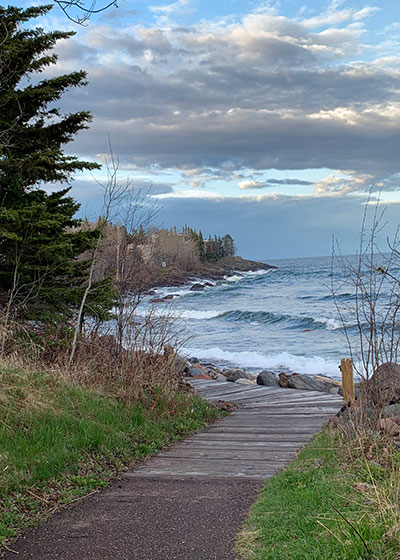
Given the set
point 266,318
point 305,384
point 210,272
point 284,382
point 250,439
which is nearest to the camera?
point 250,439

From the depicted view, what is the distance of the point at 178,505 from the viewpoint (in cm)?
487

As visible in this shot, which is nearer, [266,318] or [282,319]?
[282,319]

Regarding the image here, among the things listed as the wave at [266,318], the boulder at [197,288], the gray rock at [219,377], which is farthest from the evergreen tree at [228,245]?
the gray rock at [219,377]

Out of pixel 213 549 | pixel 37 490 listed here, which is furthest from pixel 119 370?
pixel 213 549

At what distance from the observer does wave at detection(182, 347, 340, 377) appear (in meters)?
19.5

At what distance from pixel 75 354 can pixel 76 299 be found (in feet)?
7.38

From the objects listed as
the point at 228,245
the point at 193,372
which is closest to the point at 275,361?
the point at 193,372

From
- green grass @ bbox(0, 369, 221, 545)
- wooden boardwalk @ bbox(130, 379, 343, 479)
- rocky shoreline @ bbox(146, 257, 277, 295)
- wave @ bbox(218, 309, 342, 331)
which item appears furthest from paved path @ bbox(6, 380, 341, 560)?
rocky shoreline @ bbox(146, 257, 277, 295)

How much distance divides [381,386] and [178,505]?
9.40ft

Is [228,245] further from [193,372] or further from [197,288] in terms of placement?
[193,372]

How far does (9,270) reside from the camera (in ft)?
35.7

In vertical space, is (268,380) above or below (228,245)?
below

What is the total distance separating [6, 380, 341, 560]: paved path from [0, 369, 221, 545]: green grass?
220mm

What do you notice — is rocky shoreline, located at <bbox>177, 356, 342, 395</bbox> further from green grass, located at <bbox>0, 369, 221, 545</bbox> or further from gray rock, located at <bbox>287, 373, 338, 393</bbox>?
green grass, located at <bbox>0, 369, 221, 545</bbox>
